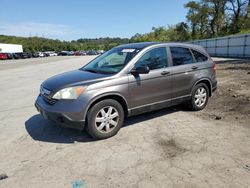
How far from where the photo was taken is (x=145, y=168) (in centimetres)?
375

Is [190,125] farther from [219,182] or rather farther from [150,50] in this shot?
[219,182]

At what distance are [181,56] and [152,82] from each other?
4.04ft

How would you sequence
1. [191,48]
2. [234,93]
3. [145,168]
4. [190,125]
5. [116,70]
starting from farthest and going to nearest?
[234,93] < [191,48] < [190,125] < [116,70] < [145,168]

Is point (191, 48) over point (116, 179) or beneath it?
over

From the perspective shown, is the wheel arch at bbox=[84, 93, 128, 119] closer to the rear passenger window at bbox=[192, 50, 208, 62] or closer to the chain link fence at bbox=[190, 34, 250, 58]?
the rear passenger window at bbox=[192, 50, 208, 62]

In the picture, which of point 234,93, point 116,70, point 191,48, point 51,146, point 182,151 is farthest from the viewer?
point 234,93

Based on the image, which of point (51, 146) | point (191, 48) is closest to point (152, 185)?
point (51, 146)

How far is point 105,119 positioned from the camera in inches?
191

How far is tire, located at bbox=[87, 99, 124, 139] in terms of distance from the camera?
15.4 feet

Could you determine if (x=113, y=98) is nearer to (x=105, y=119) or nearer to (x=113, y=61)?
(x=105, y=119)

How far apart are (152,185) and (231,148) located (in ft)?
5.84

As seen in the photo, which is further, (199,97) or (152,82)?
(199,97)

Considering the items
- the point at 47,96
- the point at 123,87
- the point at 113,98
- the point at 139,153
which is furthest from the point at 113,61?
the point at 139,153

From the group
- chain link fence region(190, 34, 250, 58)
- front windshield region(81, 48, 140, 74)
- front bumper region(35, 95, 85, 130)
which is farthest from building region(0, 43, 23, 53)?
front bumper region(35, 95, 85, 130)
